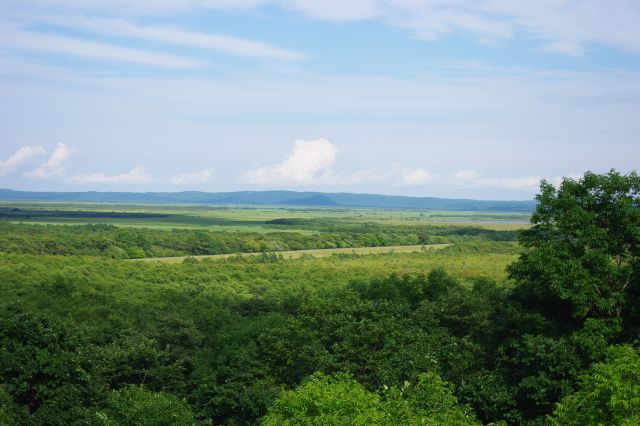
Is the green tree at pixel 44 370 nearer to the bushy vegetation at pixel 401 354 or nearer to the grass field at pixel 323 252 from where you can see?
the bushy vegetation at pixel 401 354

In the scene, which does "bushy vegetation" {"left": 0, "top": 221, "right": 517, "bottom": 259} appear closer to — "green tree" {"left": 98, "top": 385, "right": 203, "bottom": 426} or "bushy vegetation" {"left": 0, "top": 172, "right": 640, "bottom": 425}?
"bushy vegetation" {"left": 0, "top": 172, "right": 640, "bottom": 425}

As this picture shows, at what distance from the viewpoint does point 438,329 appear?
128 ft

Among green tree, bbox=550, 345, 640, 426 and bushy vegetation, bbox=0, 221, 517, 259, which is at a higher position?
green tree, bbox=550, 345, 640, 426

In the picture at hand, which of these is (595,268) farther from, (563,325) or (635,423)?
(635,423)

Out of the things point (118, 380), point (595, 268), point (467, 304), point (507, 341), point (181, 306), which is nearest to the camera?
point (595, 268)

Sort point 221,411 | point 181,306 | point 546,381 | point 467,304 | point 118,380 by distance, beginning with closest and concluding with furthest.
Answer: point 546,381 < point 221,411 < point 467,304 < point 118,380 < point 181,306

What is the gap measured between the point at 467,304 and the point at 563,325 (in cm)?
854

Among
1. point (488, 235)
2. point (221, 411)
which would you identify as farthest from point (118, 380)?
point (488, 235)

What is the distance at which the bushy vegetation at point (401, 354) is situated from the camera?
24.9m

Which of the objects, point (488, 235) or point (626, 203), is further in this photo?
point (488, 235)

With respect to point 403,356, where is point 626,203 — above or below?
above

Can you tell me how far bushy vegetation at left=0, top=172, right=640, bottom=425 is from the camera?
24.9 metres

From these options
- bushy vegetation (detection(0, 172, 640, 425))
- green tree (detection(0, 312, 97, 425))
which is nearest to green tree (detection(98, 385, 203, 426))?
bushy vegetation (detection(0, 172, 640, 425))

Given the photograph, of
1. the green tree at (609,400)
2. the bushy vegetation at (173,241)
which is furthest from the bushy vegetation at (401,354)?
the bushy vegetation at (173,241)
